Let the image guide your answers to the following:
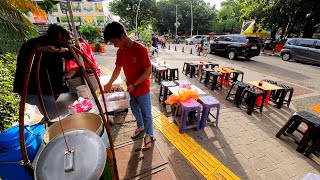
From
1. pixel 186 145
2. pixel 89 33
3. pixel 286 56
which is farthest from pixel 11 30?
pixel 286 56

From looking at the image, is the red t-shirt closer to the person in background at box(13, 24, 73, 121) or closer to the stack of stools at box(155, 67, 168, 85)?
the person in background at box(13, 24, 73, 121)

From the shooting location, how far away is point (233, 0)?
46844mm

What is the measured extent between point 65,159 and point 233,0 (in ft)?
186

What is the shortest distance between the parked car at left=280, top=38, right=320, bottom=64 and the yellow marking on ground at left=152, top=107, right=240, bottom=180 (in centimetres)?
1242

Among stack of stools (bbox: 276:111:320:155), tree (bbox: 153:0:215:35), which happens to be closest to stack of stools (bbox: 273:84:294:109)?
stack of stools (bbox: 276:111:320:155)

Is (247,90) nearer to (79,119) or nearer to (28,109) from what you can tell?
(79,119)

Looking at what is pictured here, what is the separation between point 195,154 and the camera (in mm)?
2977

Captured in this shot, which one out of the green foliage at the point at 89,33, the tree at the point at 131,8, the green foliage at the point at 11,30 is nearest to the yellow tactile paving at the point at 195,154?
the green foliage at the point at 11,30

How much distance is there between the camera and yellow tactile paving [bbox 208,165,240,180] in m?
2.54

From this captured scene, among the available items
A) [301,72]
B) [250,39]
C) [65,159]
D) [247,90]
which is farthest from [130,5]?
[65,159]

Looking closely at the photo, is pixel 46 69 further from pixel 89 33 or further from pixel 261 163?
pixel 89 33

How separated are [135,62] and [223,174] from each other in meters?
2.23

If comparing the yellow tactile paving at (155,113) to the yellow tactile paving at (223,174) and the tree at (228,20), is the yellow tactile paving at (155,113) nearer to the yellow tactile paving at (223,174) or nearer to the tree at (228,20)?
the yellow tactile paving at (223,174)

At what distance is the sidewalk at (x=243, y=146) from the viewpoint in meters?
2.67
